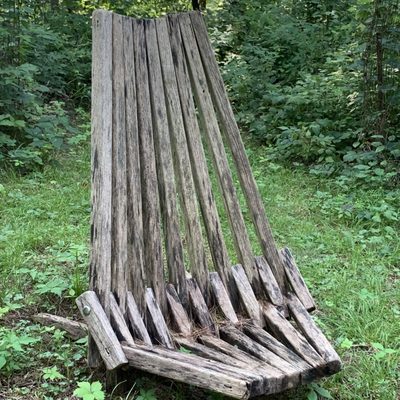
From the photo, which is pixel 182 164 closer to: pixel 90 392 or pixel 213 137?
pixel 213 137

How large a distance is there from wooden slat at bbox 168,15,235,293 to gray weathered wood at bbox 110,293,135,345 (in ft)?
2.04

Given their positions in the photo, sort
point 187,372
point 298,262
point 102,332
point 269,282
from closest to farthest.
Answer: point 187,372 < point 102,332 < point 269,282 < point 298,262

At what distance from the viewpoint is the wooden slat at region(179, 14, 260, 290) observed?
2.73m

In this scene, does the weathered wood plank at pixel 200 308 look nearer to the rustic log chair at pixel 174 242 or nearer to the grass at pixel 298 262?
the rustic log chair at pixel 174 242

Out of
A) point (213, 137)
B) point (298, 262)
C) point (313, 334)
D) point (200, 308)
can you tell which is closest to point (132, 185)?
point (213, 137)

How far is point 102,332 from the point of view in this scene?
209 cm

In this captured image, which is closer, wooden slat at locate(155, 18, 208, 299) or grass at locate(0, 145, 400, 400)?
grass at locate(0, 145, 400, 400)

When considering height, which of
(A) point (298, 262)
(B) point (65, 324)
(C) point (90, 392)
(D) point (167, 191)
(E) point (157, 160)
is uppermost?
(E) point (157, 160)

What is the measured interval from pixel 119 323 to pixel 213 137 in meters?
1.09

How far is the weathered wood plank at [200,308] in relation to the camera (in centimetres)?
243

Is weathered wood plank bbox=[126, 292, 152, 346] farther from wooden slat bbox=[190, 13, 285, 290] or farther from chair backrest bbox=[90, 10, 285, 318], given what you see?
wooden slat bbox=[190, 13, 285, 290]

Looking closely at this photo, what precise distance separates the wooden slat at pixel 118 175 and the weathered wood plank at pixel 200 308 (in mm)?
366

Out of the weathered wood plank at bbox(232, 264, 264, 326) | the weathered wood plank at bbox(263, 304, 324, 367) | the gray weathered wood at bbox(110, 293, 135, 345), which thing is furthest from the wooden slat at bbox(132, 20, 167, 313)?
the weathered wood plank at bbox(263, 304, 324, 367)

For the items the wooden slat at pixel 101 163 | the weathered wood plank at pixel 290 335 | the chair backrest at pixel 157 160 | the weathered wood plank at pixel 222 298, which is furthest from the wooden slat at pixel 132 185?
the weathered wood plank at pixel 290 335
